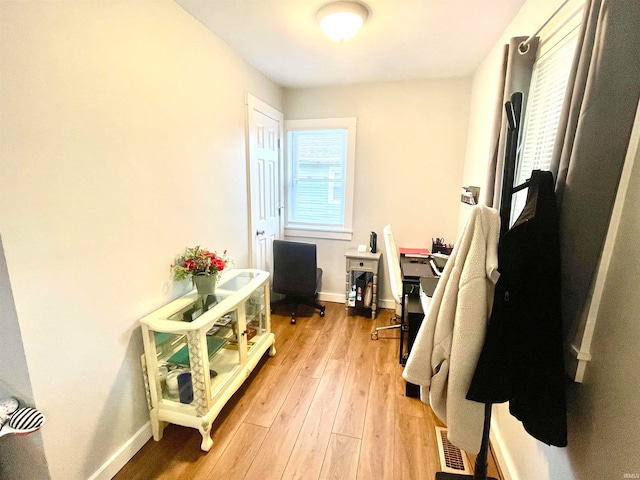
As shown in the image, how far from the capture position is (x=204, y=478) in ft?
4.83

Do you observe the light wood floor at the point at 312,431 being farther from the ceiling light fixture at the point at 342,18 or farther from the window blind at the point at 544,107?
the ceiling light fixture at the point at 342,18

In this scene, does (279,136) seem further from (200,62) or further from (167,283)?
(167,283)

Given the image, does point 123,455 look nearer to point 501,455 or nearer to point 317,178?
point 501,455

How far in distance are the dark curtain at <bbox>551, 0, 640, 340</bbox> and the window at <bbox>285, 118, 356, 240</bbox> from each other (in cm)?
246

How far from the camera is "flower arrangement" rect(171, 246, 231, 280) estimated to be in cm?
181

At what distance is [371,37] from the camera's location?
6.96 ft

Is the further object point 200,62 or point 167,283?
point 200,62

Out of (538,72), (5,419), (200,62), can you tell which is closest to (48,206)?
(5,419)

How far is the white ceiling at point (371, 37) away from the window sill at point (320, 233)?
1.66 meters

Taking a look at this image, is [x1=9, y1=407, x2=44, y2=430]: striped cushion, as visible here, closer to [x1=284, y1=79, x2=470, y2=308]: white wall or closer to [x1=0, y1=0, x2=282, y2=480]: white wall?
[x1=0, y1=0, x2=282, y2=480]: white wall

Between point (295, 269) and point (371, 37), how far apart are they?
7.07 ft

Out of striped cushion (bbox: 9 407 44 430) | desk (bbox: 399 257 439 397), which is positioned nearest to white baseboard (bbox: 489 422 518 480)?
desk (bbox: 399 257 439 397)

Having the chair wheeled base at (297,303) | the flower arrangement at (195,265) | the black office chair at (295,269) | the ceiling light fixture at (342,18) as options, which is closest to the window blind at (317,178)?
the black office chair at (295,269)

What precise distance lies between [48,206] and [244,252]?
1650 millimetres
